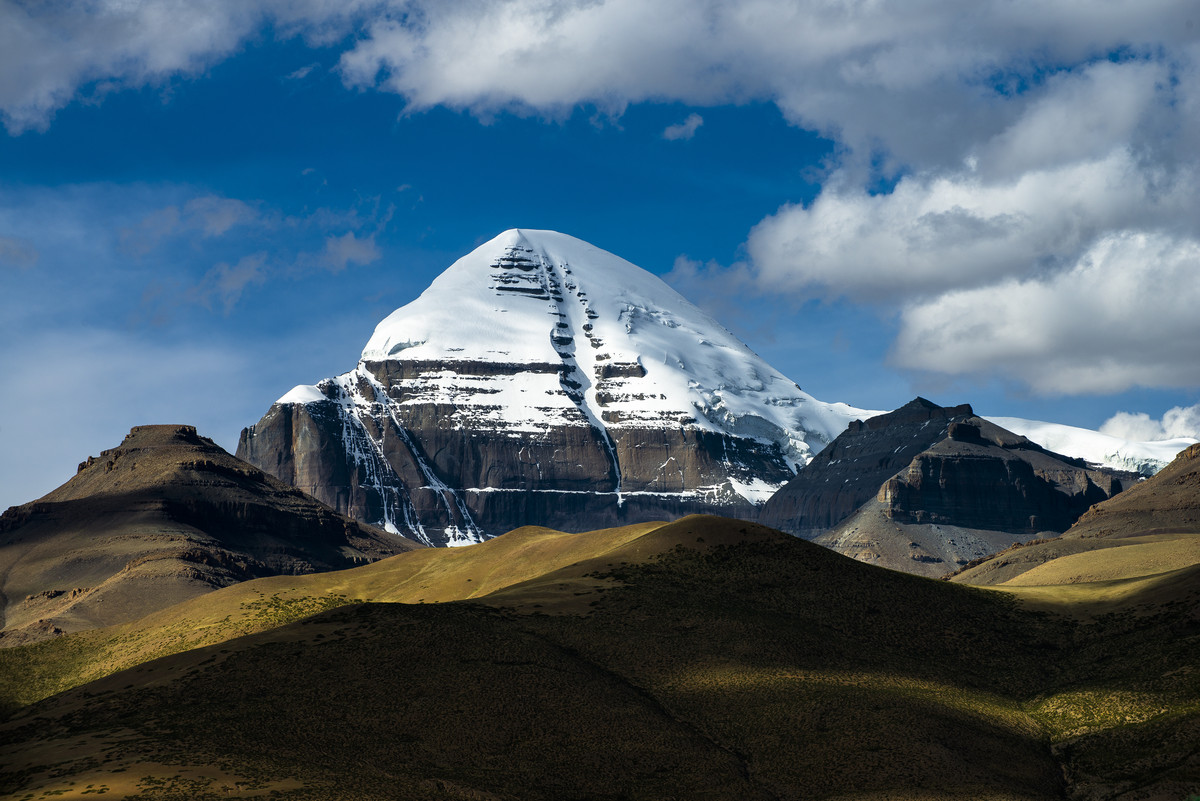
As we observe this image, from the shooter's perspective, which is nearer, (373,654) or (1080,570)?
(373,654)

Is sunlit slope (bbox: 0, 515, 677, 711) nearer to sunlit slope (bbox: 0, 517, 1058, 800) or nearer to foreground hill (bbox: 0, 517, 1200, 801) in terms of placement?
foreground hill (bbox: 0, 517, 1200, 801)

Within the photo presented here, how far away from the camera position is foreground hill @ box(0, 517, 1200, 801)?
5956 cm

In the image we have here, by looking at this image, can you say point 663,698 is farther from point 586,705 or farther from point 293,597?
point 293,597

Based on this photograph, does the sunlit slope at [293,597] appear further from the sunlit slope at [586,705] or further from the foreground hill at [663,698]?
the sunlit slope at [586,705]

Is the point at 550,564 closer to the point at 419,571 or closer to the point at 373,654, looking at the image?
the point at 419,571

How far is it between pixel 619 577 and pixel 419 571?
39.8 m

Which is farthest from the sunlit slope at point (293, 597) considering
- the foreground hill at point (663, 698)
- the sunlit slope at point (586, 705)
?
the sunlit slope at point (586, 705)

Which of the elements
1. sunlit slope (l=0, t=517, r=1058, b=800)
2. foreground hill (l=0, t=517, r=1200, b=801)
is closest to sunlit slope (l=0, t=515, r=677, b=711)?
foreground hill (l=0, t=517, r=1200, b=801)

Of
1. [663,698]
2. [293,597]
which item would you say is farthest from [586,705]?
[293,597]

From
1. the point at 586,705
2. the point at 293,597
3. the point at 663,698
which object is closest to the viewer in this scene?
the point at 586,705

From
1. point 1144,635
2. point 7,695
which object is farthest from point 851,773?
point 7,695

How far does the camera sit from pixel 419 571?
129125 millimetres

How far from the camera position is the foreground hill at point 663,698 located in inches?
2345

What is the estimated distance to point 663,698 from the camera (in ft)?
240
